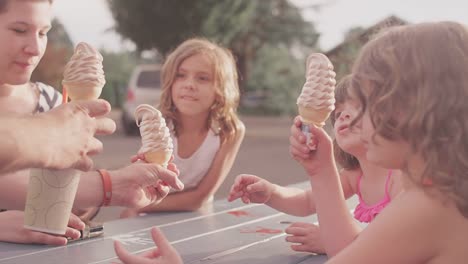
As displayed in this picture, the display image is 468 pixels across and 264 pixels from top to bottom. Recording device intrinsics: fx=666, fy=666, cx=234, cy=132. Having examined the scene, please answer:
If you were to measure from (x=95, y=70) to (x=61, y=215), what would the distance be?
42cm

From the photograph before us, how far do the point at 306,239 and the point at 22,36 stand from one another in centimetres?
109

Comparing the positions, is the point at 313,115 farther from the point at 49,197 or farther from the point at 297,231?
the point at 49,197

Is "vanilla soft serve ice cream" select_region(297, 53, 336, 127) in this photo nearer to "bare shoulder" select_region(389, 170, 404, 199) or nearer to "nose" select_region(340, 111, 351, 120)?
"nose" select_region(340, 111, 351, 120)

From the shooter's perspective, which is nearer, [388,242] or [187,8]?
[388,242]

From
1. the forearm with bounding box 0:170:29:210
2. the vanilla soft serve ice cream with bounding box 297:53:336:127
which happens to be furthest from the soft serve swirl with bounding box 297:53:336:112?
the forearm with bounding box 0:170:29:210

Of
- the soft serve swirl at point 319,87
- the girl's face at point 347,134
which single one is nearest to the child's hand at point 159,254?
the soft serve swirl at point 319,87

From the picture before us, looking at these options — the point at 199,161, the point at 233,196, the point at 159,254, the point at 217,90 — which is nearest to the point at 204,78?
the point at 217,90

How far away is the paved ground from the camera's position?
9977mm

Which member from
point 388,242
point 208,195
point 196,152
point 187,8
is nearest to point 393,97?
point 388,242

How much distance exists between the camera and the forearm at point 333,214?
1.96 m

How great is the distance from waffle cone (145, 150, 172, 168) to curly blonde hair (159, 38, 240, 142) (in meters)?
1.32

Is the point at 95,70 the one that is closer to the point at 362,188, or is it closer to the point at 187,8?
the point at 362,188

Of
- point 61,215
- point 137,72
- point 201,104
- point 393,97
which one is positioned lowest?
point 61,215

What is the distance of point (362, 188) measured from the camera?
2689mm
